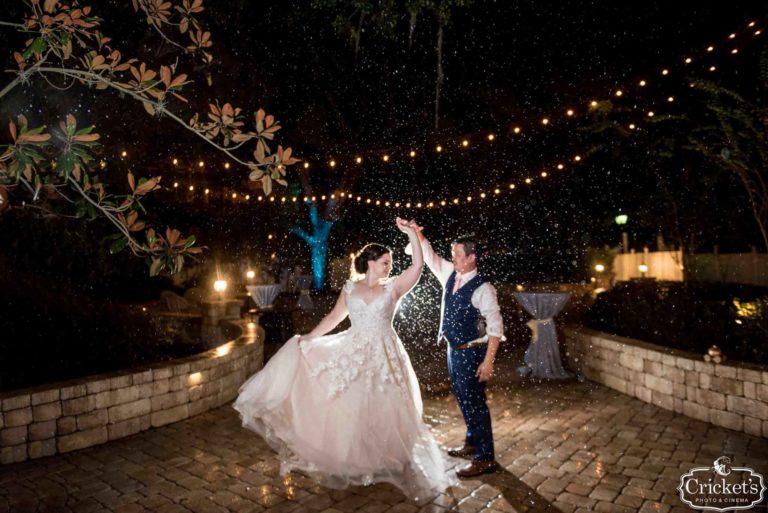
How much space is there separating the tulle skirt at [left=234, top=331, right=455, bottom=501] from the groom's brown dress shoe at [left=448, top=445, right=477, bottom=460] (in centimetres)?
13

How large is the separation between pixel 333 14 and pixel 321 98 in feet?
9.85

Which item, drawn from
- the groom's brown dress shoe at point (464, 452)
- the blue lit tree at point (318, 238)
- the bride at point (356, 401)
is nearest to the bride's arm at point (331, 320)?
the bride at point (356, 401)

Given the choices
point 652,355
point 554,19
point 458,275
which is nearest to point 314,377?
point 458,275

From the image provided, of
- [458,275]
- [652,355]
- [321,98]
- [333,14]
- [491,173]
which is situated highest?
[333,14]

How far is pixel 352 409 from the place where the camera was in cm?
398

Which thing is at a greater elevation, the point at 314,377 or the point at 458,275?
the point at 458,275

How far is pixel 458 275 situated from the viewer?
427cm

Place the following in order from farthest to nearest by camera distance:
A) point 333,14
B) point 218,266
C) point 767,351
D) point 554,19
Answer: point 218,266, point 333,14, point 554,19, point 767,351

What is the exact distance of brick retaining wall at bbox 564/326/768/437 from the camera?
4.82 metres

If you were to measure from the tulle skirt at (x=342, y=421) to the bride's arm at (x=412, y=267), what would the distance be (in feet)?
1.84

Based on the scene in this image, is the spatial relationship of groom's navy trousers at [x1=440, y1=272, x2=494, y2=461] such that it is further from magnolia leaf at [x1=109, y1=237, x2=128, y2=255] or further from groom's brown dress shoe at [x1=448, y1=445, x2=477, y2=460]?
magnolia leaf at [x1=109, y1=237, x2=128, y2=255]

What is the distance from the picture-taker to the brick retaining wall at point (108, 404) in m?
4.39

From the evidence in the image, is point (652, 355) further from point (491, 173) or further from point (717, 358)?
point (491, 173)

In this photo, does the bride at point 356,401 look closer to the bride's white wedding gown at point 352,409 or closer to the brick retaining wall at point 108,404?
the bride's white wedding gown at point 352,409
